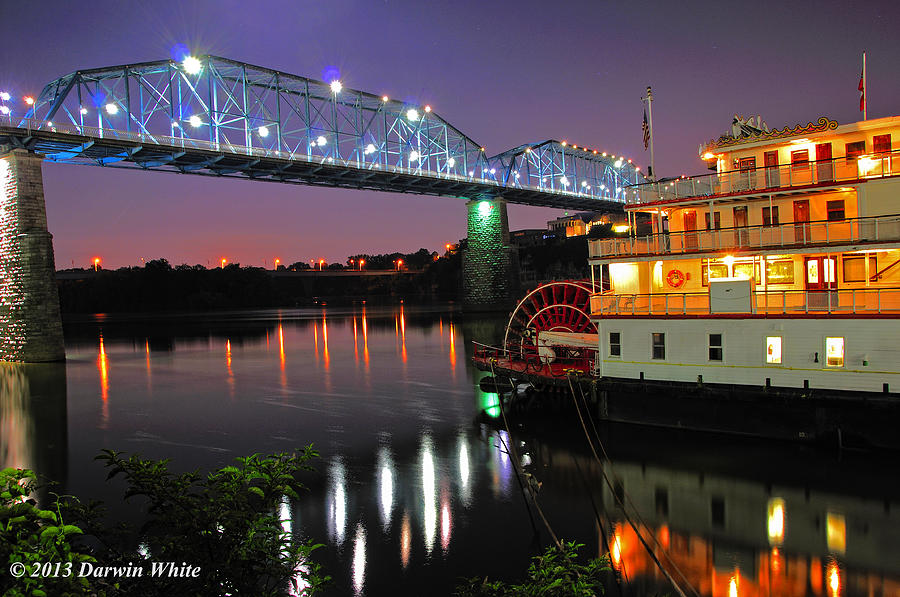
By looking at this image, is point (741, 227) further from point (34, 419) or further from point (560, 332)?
point (34, 419)

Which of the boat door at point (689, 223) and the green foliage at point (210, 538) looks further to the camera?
the boat door at point (689, 223)

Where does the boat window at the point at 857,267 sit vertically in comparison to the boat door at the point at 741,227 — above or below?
below

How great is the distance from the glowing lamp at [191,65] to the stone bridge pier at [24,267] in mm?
26160

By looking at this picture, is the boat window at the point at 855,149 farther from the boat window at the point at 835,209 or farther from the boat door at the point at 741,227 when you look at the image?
the boat door at the point at 741,227

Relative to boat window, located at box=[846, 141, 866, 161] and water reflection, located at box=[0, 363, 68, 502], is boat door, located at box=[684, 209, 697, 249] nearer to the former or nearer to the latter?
boat window, located at box=[846, 141, 866, 161]

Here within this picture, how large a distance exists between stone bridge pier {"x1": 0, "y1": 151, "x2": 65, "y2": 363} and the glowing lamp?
85.8 ft

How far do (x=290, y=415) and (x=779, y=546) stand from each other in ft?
62.6

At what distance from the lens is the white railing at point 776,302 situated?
51.2 ft

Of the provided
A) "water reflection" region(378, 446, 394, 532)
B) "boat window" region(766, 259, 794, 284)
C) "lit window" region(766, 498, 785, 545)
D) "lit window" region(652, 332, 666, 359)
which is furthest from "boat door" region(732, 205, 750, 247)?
"water reflection" region(378, 446, 394, 532)

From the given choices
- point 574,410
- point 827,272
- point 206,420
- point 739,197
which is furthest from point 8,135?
point 827,272

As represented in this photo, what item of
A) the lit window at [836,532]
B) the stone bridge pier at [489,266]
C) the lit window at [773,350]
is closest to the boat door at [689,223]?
the lit window at [773,350]

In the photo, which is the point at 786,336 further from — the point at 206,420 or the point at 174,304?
the point at 174,304

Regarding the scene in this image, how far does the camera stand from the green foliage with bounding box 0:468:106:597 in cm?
351

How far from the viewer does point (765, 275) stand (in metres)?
17.2
